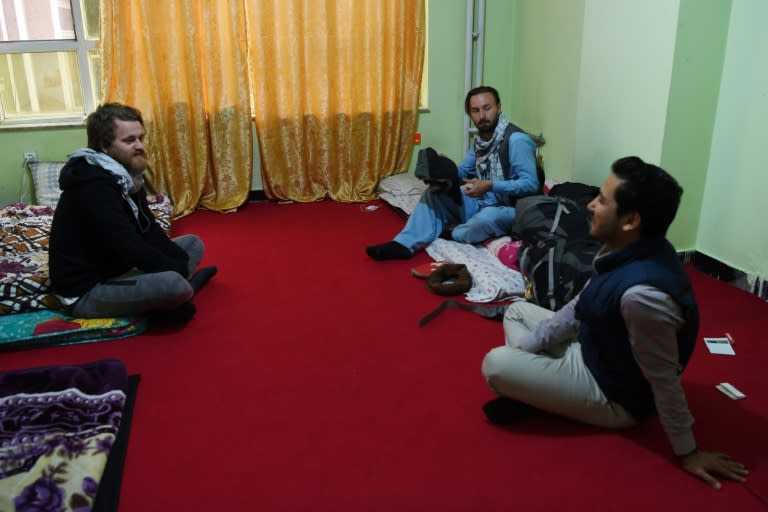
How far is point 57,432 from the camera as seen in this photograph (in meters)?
1.68

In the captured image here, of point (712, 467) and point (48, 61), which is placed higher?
point (48, 61)

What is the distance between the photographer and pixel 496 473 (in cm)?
154

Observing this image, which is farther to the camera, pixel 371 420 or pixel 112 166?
pixel 112 166

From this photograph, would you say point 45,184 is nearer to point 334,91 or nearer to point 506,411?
point 334,91

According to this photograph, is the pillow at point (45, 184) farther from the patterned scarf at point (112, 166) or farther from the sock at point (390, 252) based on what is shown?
the sock at point (390, 252)

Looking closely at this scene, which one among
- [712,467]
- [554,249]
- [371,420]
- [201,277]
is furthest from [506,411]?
[201,277]

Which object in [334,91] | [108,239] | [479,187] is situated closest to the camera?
[108,239]

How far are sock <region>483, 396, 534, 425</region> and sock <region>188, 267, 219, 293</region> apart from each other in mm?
1524

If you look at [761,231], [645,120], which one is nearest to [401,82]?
[645,120]

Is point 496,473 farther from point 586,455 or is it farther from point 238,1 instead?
point 238,1

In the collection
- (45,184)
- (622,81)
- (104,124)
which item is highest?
(622,81)

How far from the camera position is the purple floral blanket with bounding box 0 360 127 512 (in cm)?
145

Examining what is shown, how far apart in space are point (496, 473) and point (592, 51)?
8.07 feet

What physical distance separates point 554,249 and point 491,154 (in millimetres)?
912
